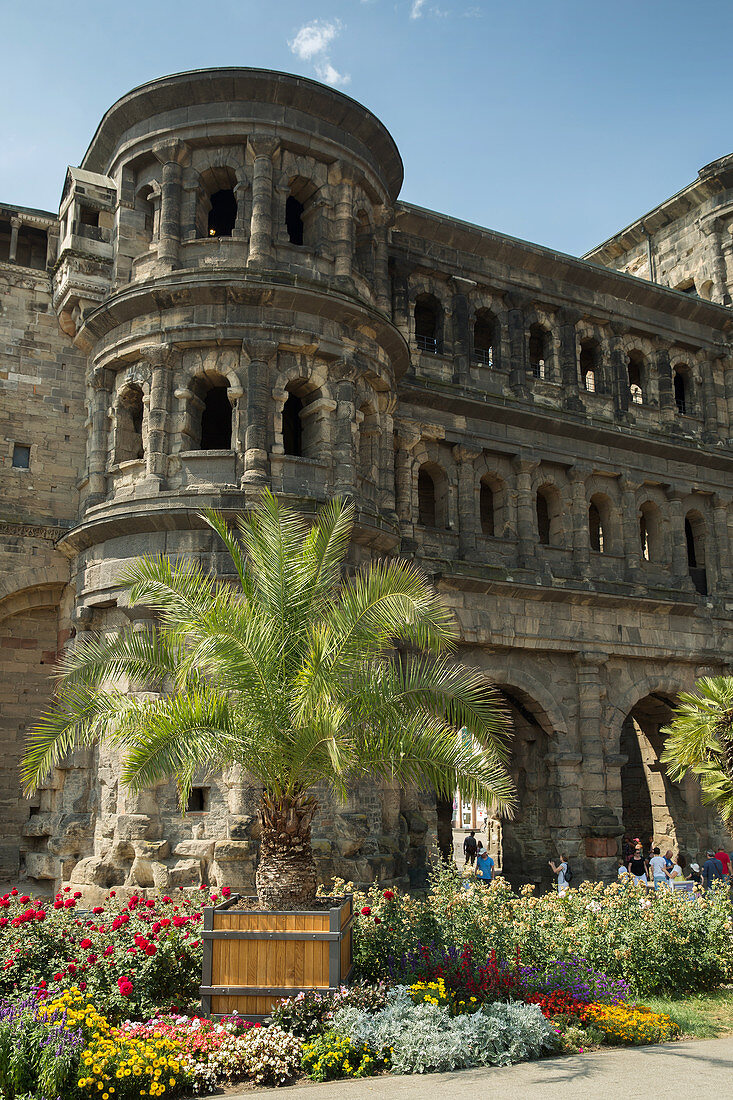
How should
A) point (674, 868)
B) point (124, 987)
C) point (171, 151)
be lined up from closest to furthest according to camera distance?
point (124, 987) < point (171, 151) < point (674, 868)

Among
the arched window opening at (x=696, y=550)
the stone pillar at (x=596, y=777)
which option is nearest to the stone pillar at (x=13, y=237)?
the stone pillar at (x=596, y=777)

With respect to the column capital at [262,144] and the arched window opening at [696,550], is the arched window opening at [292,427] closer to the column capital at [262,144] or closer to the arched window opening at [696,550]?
the column capital at [262,144]

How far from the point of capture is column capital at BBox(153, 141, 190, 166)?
1816cm

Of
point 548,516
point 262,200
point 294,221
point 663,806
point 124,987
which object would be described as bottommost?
point 124,987

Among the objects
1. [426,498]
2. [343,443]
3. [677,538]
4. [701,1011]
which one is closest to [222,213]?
[343,443]

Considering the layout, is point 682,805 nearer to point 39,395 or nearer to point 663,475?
point 663,475

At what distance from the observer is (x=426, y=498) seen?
22.2 m

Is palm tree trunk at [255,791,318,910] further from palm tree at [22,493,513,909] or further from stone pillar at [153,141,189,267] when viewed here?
stone pillar at [153,141,189,267]

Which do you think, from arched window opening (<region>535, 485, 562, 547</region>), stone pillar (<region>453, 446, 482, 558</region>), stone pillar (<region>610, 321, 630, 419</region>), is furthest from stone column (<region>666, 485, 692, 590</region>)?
stone pillar (<region>453, 446, 482, 558</region>)

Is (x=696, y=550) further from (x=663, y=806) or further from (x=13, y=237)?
(x=13, y=237)

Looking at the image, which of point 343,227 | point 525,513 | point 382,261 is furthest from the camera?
point 525,513

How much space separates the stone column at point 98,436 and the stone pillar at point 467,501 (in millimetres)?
7563

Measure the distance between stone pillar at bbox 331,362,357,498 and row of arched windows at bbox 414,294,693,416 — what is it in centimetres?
420

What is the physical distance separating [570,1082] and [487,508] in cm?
1543
